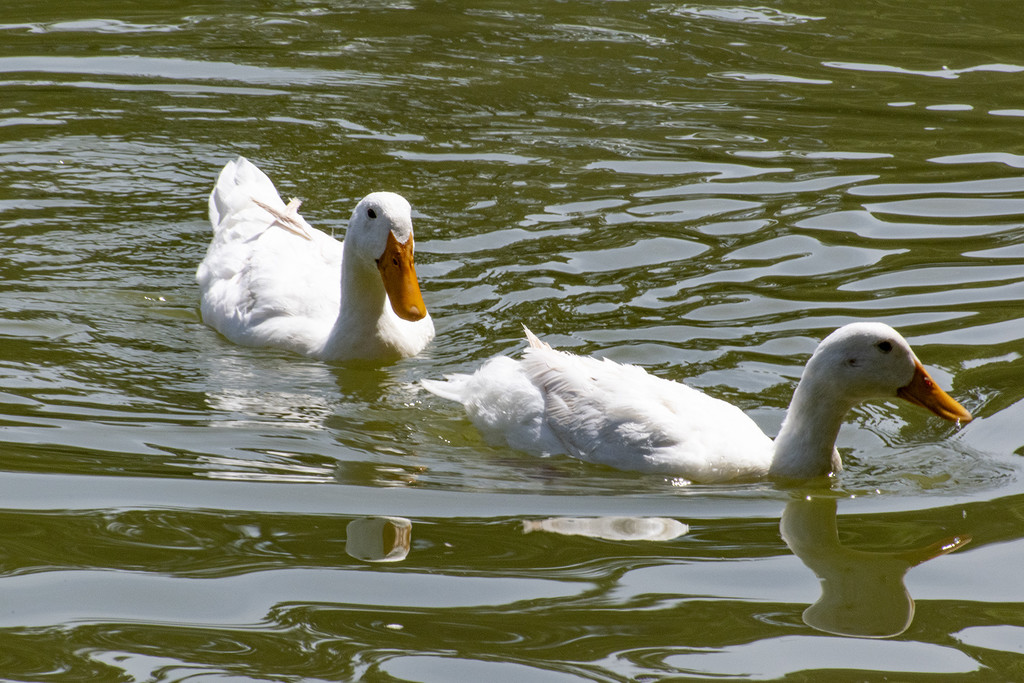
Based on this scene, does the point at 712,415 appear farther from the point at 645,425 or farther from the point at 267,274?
the point at 267,274

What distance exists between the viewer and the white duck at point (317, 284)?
7863mm

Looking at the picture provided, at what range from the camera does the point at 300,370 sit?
808 cm

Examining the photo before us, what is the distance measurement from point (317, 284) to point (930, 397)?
4049mm

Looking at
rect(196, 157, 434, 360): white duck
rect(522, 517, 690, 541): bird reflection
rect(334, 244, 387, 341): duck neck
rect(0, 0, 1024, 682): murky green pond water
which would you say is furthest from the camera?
rect(334, 244, 387, 341): duck neck

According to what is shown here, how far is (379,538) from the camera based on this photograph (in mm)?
5578

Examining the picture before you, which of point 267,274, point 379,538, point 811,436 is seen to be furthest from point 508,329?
point 379,538

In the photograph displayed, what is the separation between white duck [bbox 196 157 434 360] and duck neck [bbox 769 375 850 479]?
2.27 meters

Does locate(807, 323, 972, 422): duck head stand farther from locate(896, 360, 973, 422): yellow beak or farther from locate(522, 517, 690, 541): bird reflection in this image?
locate(522, 517, 690, 541): bird reflection

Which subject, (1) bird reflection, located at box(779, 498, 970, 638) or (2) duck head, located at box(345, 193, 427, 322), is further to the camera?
(2) duck head, located at box(345, 193, 427, 322)

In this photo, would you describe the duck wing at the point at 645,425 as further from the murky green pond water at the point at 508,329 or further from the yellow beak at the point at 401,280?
the yellow beak at the point at 401,280

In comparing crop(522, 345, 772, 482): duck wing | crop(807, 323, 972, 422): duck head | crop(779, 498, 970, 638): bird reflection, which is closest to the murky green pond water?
crop(779, 498, 970, 638): bird reflection

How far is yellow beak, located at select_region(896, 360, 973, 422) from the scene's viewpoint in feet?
21.2

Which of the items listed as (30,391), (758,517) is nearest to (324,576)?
(758,517)

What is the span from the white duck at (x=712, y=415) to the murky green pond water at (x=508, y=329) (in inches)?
5.6
